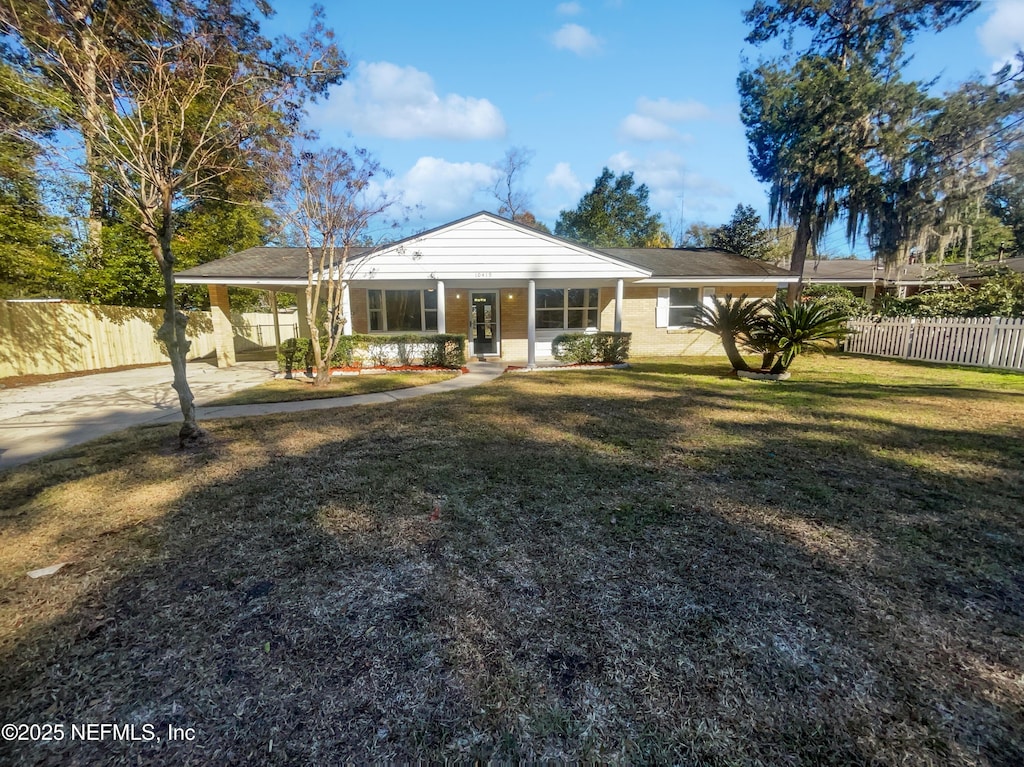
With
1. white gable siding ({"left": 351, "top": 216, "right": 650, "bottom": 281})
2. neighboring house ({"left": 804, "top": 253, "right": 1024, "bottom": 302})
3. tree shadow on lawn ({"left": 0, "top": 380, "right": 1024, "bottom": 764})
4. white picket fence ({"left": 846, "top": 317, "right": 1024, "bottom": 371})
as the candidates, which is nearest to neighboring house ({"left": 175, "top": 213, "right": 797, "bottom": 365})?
white gable siding ({"left": 351, "top": 216, "right": 650, "bottom": 281})

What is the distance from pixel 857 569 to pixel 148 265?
63.2 ft

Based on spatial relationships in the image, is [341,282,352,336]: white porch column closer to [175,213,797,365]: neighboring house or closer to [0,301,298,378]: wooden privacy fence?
[175,213,797,365]: neighboring house

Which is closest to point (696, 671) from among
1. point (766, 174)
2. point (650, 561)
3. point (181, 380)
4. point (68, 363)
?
point (650, 561)

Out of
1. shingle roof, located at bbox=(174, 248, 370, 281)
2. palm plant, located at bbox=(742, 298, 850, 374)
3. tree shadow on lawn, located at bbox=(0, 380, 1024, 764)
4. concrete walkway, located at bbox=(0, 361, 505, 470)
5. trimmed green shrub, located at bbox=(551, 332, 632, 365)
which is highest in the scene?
shingle roof, located at bbox=(174, 248, 370, 281)

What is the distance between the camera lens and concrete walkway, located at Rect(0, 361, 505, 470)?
18.6ft

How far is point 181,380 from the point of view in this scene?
474cm

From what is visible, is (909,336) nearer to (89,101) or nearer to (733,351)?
(733,351)

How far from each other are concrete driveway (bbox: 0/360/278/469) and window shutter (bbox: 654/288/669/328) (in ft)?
39.4

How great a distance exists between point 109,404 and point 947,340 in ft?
63.3

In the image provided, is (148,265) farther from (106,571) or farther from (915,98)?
(915,98)

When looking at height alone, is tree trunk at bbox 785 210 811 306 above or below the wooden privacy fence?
above

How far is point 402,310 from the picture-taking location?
46.7ft

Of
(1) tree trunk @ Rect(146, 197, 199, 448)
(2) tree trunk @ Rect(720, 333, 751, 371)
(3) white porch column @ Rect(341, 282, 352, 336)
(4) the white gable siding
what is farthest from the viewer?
(4) the white gable siding

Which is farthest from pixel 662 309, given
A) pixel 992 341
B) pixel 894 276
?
pixel 894 276
